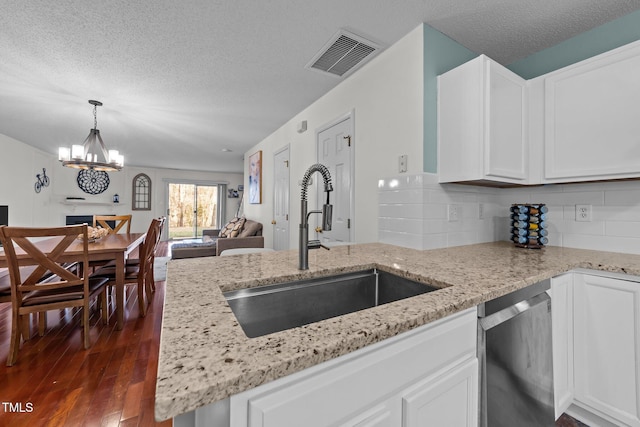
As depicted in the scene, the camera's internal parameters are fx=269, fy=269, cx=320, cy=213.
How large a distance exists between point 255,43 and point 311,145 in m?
1.28

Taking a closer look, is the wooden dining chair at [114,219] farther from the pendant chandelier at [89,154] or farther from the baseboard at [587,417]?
the baseboard at [587,417]

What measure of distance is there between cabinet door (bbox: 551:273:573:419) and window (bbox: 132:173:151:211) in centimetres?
920

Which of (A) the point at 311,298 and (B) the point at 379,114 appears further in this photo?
(B) the point at 379,114

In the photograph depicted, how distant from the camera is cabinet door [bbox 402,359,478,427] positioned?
0.66 m

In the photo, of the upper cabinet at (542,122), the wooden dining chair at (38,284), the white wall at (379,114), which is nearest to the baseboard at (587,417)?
the upper cabinet at (542,122)

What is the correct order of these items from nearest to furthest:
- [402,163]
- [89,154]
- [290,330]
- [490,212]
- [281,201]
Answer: [290,330], [402,163], [490,212], [89,154], [281,201]

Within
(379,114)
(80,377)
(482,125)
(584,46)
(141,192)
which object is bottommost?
(80,377)

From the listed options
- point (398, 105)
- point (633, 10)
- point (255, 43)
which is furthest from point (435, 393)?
point (633, 10)

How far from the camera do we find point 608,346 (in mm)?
1239

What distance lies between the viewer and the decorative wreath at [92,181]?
7016 mm

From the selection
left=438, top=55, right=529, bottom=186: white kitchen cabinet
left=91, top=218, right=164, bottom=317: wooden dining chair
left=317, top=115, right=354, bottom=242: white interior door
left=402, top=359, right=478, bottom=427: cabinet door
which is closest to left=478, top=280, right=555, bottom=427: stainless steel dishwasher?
left=402, top=359, right=478, bottom=427: cabinet door

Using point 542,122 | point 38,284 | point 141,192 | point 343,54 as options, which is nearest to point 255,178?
point 343,54

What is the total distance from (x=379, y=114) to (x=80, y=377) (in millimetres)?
2740

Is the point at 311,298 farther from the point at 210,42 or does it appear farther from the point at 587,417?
the point at 210,42
